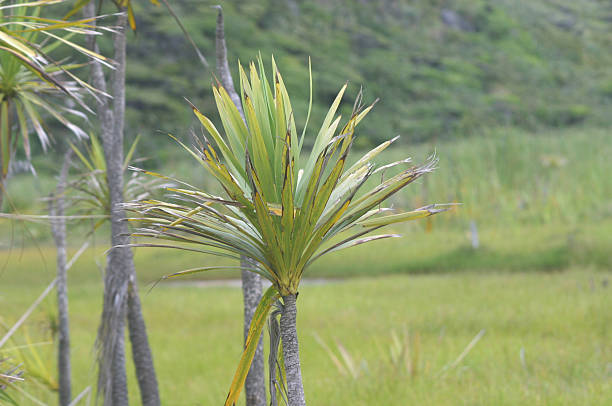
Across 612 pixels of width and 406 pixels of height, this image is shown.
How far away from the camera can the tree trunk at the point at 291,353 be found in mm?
2027

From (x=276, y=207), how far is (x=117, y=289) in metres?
2.11

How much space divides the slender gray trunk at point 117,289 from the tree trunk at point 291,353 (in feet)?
5.97

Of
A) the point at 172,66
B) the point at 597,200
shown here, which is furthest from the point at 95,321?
the point at 172,66

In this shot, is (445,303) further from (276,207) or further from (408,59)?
(408,59)

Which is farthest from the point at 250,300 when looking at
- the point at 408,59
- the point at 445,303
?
the point at 408,59

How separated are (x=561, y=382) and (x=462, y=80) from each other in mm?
43137

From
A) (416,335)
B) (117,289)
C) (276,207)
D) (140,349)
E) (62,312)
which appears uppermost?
(276,207)

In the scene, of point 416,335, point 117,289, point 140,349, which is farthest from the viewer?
point 416,335

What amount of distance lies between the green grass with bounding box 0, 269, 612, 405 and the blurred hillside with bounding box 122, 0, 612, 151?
21.6 meters

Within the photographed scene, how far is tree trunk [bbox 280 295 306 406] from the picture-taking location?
203 centimetres

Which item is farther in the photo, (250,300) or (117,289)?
(117,289)

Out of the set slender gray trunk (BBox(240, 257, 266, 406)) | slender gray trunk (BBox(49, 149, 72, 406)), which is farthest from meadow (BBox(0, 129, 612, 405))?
slender gray trunk (BBox(240, 257, 266, 406))

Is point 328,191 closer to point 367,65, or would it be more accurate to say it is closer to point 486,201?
point 486,201

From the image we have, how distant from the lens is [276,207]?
6.41 feet
